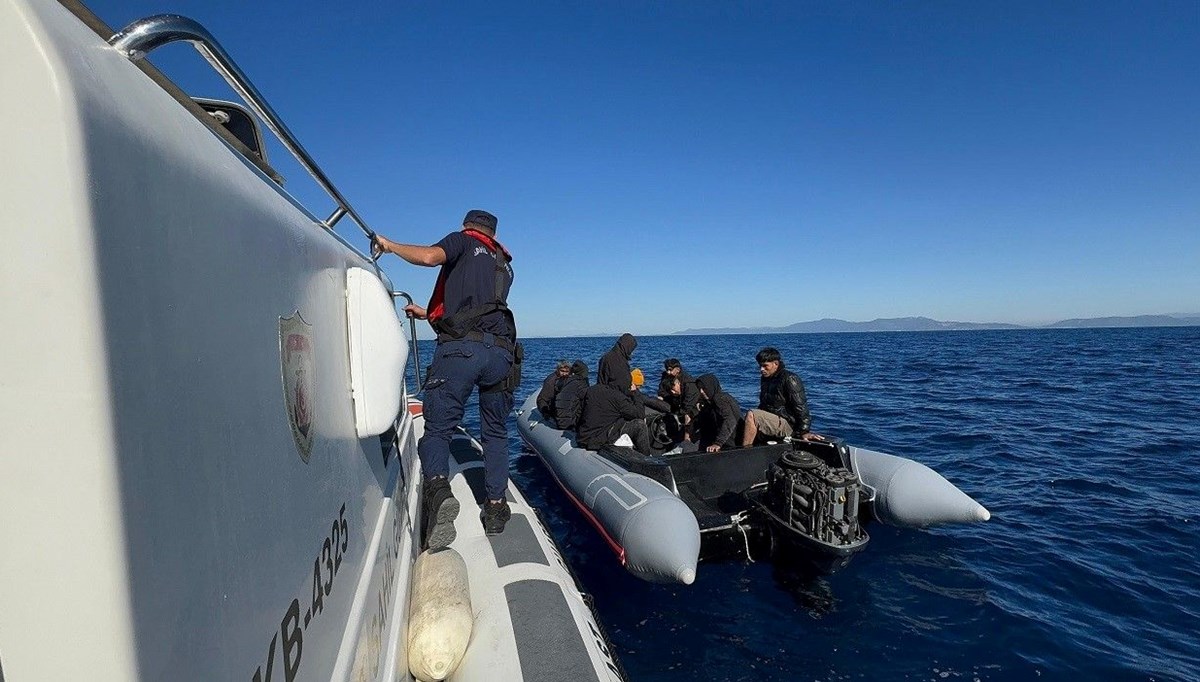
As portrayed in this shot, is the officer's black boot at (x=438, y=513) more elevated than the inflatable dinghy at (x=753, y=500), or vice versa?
the officer's black boot at (x=438, y=513)

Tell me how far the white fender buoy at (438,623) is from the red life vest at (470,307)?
1411 mm

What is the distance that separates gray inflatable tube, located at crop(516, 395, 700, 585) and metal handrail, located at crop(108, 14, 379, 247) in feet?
11.9

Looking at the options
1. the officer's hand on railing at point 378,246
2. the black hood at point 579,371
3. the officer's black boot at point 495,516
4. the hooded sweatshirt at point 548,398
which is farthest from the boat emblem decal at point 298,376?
the hooded sweatshirt at point 548,398

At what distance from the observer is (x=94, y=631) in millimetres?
566

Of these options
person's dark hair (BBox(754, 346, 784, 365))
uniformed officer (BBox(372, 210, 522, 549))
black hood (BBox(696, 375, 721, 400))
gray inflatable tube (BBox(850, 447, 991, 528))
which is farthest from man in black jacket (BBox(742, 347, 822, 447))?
uniformed officer (BBox(372, 210, 522, 549))

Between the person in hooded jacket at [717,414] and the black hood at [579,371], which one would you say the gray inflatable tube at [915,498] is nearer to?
the person in hooded jacket at [717,414]

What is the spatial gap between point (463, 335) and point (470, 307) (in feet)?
0.56

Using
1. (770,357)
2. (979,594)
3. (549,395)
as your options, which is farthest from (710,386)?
(979,594)

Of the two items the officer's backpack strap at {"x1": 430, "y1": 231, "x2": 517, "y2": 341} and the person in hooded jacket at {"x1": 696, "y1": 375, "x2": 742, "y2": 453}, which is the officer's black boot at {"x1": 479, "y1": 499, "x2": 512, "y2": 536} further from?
the person in hooded jacket at {"x1": 696, "y1": 375, "x2": 742, "y2": 453}

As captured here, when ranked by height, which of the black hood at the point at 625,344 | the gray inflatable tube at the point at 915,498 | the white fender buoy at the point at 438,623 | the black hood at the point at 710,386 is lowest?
the gray inflatable tube at the point at 915,498

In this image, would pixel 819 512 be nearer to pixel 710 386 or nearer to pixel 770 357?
pixel 770 357

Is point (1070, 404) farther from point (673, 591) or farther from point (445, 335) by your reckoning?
point (445, 335)

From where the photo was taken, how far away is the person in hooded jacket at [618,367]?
7.32 metres

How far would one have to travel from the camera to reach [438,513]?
11.3ft
